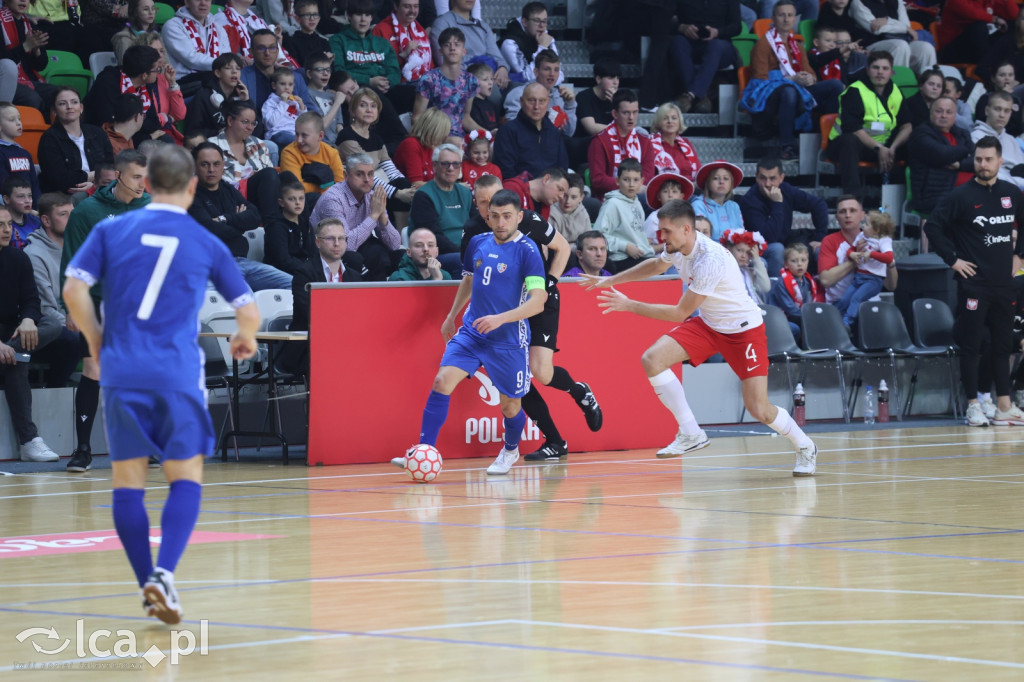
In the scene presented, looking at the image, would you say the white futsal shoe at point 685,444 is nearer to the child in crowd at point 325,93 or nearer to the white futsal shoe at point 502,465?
the white futsal shoe at point 502,465

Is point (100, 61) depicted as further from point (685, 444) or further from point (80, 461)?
point (685, 444)

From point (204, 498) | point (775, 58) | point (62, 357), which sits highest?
point (775, 58)

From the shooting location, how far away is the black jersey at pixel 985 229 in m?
14.0

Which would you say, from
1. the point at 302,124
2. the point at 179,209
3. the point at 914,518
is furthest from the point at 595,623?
the point at 302,124

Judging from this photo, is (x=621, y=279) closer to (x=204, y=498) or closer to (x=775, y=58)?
(x=204, y=498)

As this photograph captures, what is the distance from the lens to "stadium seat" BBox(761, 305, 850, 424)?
14906 millimetres

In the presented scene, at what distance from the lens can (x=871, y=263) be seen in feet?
53.3

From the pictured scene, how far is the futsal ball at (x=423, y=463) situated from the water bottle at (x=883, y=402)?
7030 mm

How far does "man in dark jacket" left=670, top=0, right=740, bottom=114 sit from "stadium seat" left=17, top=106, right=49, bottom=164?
325 inches

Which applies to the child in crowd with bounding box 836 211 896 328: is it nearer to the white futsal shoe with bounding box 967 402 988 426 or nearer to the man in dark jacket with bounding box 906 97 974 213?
the man in dark jacket with bounding box 906 97 974 213

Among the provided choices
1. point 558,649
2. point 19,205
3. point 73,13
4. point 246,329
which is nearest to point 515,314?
point 19,205

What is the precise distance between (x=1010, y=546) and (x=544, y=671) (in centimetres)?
345

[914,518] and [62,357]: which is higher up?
[62,357]

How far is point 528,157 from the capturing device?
15.6 meters
